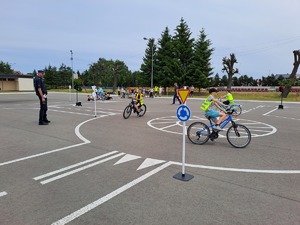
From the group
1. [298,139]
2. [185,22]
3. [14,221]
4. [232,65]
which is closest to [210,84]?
[232,65]

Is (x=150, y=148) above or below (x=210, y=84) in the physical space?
below

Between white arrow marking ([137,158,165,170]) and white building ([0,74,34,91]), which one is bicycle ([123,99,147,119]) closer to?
white arrow marking ([137,158,165,170])

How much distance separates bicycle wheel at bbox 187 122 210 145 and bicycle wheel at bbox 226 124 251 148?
676 mm

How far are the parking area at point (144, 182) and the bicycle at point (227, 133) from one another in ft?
0.68

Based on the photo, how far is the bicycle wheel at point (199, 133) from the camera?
6.95 meters

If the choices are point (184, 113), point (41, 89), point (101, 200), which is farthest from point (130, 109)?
point (101, 200)

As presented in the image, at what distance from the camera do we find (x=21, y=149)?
20.8ft

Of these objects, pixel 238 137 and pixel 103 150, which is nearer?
pixel 103 150

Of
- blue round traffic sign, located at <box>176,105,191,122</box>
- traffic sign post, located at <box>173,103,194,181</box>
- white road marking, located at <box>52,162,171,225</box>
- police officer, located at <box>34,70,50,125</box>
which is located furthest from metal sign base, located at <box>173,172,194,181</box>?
police officer, located at <box>34,70,50,125</box>

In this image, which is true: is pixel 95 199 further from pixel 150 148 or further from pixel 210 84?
pixel 210 84

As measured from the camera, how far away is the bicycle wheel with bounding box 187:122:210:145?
22.8ft

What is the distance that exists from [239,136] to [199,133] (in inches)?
44.4

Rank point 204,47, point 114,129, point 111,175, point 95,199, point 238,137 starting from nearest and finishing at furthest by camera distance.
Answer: point 95,199 < point 111,175 < point 238,137 < point 114,129 < point 204,47

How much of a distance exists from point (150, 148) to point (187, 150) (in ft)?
3.33
